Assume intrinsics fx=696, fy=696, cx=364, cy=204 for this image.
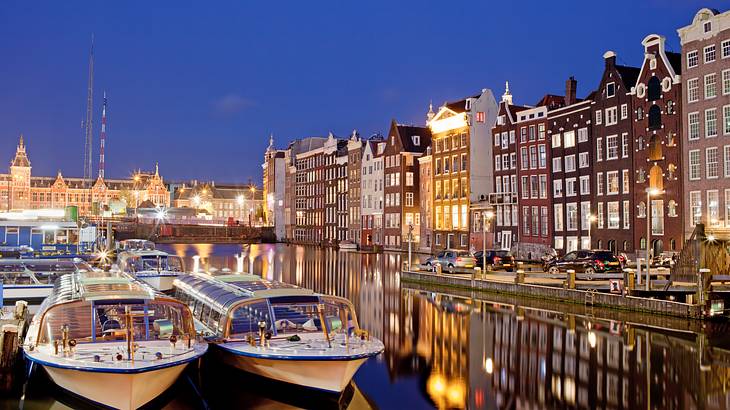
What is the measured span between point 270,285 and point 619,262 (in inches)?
1465

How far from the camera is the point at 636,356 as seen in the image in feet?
98.8

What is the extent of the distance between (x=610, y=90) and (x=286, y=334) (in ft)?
204

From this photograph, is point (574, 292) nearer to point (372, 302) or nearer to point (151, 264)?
point (372, 302)

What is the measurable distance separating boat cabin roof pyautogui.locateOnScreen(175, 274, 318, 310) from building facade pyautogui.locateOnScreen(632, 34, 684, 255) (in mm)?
49057

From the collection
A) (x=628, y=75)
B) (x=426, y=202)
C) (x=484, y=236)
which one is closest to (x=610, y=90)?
(x=628, y=75)

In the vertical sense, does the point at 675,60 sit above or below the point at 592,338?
above

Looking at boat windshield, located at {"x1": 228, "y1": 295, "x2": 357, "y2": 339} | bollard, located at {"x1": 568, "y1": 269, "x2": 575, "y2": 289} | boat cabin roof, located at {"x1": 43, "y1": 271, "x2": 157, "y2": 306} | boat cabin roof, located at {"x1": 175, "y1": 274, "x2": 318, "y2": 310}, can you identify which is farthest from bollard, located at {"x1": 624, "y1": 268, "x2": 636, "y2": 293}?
boat cabin roof, located at {"x1": 43, "y1": 271, "x2": 157, "y2": 306}

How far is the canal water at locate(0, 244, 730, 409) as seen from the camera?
23.5m

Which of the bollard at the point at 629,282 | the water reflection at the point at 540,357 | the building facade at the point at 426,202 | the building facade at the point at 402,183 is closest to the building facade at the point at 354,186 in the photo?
the building facade at the point at 402,183

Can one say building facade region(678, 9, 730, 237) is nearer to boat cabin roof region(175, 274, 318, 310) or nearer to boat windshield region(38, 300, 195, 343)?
boat cabin roof region(175, 274, 318, 310)

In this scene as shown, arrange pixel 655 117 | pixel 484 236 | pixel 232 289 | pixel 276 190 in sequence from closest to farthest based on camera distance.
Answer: pixel 232 289 < pixel 484 236 < pixel 655 117 < pixel 276 190

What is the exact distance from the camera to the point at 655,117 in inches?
2778

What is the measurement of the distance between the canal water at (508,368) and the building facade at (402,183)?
7337cm

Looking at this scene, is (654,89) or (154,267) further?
(654,89)
